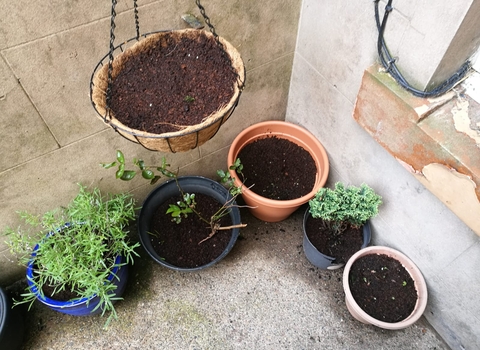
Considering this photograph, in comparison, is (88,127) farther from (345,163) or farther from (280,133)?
(345,163)

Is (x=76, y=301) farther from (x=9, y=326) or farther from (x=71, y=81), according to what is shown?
(x=71, y=81)

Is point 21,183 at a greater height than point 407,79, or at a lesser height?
lesser

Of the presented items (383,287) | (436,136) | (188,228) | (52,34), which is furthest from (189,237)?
(436,136)

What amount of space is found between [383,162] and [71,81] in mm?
1274

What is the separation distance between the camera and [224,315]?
1.79 m

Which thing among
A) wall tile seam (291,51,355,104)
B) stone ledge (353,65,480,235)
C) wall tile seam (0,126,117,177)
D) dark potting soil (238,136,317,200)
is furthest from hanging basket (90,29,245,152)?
dark potting soil (238,136,317,200)

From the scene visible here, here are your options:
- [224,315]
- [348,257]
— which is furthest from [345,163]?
[224,315]

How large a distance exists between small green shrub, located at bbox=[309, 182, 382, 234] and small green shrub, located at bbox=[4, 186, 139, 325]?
0.84 metres

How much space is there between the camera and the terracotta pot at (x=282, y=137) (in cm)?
180

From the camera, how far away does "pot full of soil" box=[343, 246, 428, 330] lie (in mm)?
1633

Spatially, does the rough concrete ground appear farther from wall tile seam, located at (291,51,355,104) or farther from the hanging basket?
the hanging basket

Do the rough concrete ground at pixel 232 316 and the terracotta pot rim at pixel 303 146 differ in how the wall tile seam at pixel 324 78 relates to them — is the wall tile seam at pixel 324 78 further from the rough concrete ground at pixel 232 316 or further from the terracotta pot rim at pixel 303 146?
the rough concrete ground at pixel 232 316

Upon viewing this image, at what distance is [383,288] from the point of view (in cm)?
170

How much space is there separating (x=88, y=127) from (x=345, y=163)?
1.20 m
